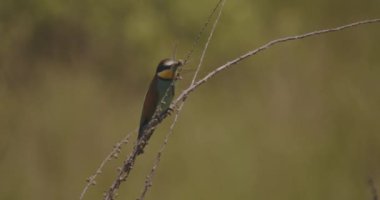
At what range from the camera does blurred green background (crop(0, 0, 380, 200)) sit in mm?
2340

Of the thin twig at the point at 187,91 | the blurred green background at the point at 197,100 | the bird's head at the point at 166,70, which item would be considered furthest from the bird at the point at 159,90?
the blurred green background at the point at 197,100

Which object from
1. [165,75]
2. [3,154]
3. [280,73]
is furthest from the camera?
[280,73]

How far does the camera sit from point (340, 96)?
253 cm

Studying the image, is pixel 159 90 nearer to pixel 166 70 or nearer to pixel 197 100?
pixel 166 70

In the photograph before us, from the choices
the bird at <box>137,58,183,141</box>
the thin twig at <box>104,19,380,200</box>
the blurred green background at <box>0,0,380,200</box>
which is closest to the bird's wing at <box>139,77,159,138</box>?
the bird at <box>137,58,183,141</box>

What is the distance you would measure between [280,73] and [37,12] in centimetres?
77

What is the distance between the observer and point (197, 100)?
246cm

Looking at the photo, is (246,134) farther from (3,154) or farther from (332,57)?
(3,154)

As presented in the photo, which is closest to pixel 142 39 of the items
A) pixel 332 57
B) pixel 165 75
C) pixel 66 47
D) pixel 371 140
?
pixel 66 47

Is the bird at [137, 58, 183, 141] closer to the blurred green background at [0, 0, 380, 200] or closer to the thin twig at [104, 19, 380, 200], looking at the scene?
the thin twig at [104, 19, 380, 200]

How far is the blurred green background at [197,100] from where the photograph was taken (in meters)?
2.34

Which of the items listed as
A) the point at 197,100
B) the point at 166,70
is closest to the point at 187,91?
the point at 166,70

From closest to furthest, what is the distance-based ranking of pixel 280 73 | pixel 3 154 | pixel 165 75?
pixel 165 75 → pixel 3 154 → pixel 280 73

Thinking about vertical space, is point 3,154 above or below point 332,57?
above
